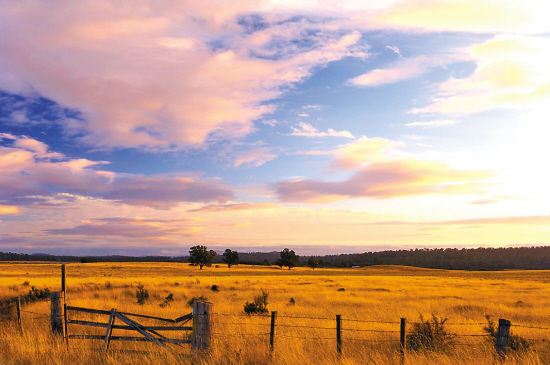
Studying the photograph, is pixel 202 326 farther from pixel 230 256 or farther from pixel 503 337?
pixel 230 256

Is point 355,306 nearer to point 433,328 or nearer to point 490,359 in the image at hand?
point 433,328

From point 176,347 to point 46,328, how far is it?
245 inches

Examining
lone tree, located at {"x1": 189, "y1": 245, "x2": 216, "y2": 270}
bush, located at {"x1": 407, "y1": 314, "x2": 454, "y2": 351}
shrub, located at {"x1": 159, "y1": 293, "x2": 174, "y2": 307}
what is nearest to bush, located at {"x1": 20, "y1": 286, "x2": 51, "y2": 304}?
shrub, located at {"x1": 159, "y1": 293, "x2": 174, "y2": 307}

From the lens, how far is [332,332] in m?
15.6

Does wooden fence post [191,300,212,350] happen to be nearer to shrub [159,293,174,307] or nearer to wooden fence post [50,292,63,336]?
wooden fence post [50,292,63,336]

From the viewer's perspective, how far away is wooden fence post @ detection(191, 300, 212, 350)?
9.86 m

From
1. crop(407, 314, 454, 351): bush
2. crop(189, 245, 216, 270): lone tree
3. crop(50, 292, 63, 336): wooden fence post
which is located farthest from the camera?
crop(189, 245, 216, 270): lone tree

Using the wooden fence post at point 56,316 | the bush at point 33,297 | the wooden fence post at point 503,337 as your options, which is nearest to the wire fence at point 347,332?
the wooden fence post at point 56,316

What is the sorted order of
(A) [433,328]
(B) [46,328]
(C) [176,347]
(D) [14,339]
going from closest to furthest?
1. (C) [176,347]
2. (D) [14,339]
3. (A) [433,328]
4. (B) [46,328]

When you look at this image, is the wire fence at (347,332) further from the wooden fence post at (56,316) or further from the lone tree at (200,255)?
the lone tree at (200,255)

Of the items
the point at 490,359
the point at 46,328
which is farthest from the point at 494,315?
the point at 46,328

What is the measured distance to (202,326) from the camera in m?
9.89

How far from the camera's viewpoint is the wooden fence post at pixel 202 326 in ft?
32.3

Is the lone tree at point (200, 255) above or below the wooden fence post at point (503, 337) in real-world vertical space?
below
